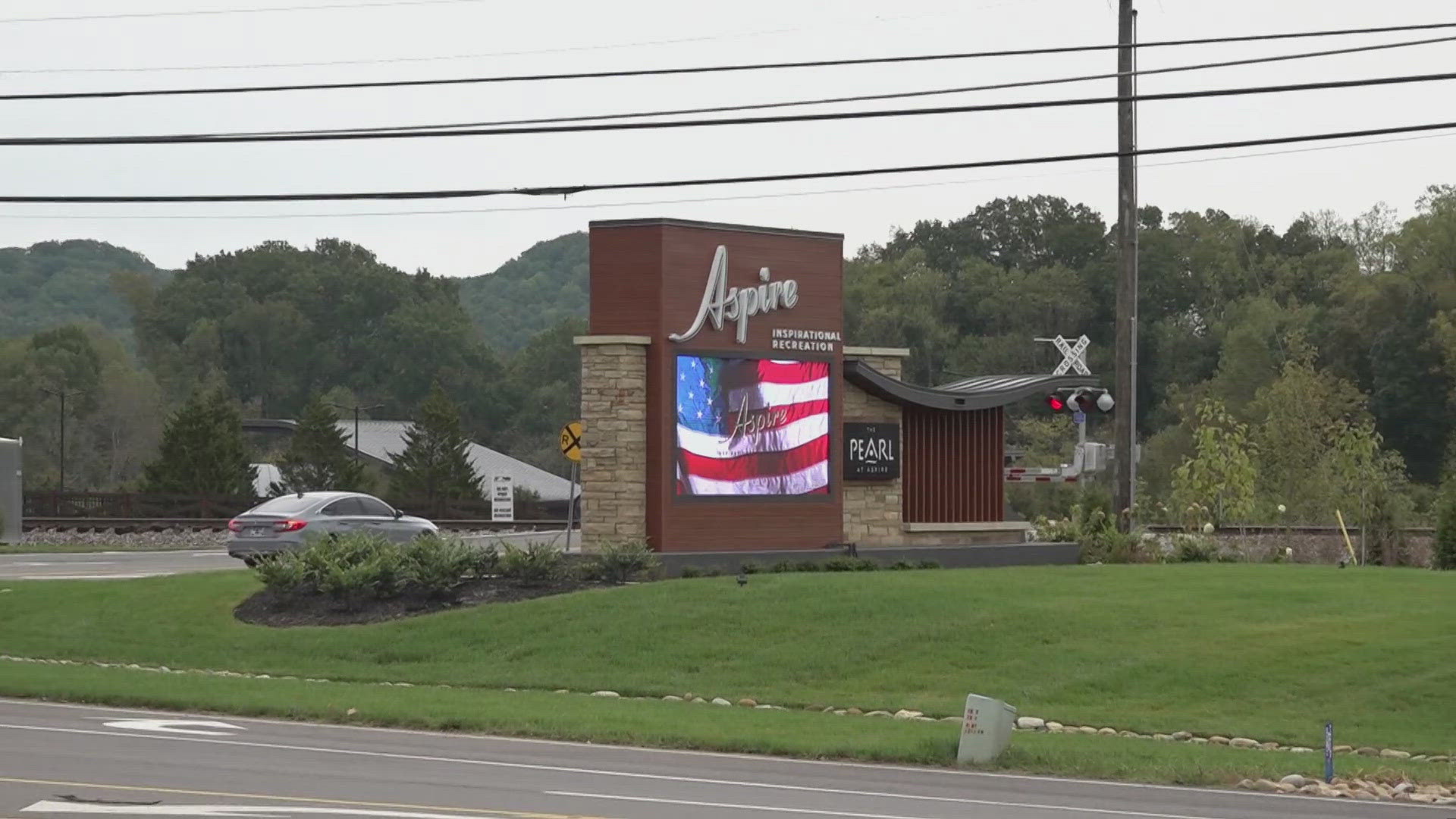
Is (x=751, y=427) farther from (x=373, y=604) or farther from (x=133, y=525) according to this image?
(x=133, y=525)

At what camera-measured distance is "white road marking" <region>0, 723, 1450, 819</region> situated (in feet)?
50.2

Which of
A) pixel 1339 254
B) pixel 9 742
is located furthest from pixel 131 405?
pixel 9 742

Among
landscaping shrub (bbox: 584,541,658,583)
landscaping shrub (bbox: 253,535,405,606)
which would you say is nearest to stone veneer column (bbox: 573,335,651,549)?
landscaping shrub (bbox: 584,541,658,583)

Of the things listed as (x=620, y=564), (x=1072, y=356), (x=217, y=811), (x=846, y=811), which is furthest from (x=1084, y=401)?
(x=217, y=811)

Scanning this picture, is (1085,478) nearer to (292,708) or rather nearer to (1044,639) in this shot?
(1044,639)

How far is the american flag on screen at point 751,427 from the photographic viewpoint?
28516 millimetres

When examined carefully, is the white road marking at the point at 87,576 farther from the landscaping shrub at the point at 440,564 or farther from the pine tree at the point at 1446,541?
the pine tree at the point at 1446,541

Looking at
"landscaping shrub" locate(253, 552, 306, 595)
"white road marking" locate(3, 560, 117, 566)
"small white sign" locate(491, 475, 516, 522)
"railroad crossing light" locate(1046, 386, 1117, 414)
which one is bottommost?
"white road marking" locate(3, 560, 117, 566)

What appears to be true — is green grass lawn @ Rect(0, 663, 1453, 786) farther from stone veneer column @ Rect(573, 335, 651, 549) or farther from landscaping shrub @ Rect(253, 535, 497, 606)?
stone veneer column @ Rect(573, 335, 651, 549)

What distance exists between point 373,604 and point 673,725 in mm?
8627

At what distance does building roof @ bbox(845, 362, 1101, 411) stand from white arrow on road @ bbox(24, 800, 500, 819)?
18.8 meters

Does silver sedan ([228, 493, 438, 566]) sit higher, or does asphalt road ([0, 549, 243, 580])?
silver sedan ([228, 493, 438, 566])

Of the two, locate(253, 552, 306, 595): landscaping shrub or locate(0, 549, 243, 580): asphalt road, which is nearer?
locate(253, 552, 306, 595): landscaping shrub

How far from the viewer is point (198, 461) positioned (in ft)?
198
